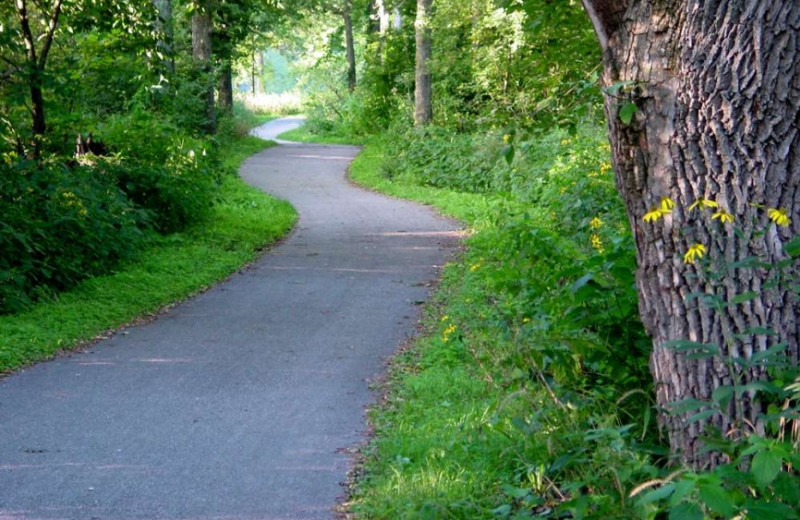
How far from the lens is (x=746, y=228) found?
14.8ft

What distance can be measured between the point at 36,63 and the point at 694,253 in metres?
11.6

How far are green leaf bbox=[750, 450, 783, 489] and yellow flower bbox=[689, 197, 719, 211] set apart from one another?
126cm

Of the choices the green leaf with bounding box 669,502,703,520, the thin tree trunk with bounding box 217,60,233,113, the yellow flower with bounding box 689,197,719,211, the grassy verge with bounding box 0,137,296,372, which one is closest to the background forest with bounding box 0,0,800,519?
the green leaf with bounding box 669,502,703,520

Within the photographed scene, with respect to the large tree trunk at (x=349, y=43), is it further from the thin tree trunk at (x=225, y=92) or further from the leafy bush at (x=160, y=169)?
the leafy bush at (x=160, y=169)

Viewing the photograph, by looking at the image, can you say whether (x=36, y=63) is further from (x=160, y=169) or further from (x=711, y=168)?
(x=711, y=168)

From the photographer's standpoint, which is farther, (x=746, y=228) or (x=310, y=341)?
(x=310, y=341)

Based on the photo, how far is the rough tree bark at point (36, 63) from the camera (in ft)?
43.7

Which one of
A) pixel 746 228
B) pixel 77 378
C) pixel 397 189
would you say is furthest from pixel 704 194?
pixel 397 189

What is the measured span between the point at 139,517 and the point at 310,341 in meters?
4.78

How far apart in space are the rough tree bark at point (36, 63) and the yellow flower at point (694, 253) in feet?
35.5

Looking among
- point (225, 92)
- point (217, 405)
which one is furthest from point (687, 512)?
point (225, 92)

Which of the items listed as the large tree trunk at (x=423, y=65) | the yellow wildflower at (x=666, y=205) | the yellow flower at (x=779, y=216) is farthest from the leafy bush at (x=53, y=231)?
the large tree trunk at (x=423, y=65)

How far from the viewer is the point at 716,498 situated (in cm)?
337

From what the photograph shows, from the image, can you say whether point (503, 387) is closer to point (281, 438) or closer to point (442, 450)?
point (442, 450)
